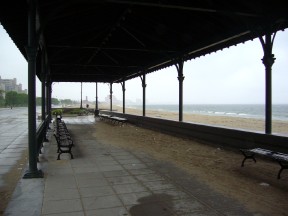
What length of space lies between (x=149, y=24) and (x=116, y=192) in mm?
7476

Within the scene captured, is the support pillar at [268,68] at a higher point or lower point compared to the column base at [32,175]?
higher

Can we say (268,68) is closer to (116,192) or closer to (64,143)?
(116,192)

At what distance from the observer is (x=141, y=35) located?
1247cm

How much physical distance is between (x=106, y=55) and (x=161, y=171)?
11.0 m

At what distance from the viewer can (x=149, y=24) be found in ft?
36.4

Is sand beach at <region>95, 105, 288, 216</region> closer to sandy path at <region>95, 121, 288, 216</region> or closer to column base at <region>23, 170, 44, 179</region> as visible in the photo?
sandy path at <region>95, 121, 288, 216</region>

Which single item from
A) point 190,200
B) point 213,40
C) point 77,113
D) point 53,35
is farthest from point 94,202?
point 77,113

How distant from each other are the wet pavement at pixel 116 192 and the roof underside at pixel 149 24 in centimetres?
→ 312

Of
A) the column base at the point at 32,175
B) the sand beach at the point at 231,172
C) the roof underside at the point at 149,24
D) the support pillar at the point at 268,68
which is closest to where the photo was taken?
the sand beach at the point at 231,172

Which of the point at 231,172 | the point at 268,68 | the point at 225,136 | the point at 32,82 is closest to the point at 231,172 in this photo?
the point at 231,172

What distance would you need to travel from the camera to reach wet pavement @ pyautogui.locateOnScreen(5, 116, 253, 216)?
4.29 meters

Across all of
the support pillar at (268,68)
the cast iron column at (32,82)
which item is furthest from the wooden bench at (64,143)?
the support pillar at (268,68)

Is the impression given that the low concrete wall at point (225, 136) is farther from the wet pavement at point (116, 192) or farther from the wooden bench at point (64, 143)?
the wooden bench at point (64, 143)

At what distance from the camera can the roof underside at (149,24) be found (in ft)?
25.3
